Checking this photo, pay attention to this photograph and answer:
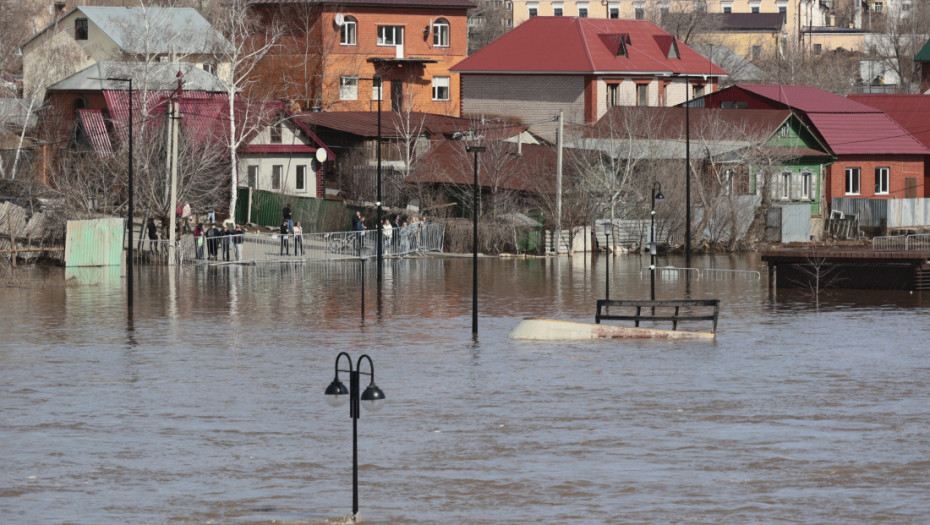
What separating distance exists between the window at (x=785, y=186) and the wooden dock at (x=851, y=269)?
23841 mm

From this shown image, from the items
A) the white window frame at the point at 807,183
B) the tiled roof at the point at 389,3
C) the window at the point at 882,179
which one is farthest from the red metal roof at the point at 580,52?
the window at the point at 882,179

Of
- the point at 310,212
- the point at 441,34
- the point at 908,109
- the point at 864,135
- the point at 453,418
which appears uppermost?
the point at 441,34

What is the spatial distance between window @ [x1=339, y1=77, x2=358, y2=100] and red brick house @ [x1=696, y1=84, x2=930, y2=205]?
83.4ft

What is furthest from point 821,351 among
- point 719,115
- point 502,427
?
point 719,115

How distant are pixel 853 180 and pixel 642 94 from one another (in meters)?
15.5

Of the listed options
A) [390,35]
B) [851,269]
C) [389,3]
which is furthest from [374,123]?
[851,269]

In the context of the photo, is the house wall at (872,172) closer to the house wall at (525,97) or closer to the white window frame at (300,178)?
the house wall at (525,97)

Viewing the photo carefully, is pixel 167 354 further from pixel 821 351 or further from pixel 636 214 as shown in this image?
pixel 636 214

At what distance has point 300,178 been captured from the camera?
237ft

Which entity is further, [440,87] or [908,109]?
[440,87]

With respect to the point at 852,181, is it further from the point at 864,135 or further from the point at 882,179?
the point at 864,135

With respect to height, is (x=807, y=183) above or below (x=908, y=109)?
below

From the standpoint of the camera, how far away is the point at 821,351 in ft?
108

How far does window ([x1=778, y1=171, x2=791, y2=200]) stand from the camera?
7262 centimetres
